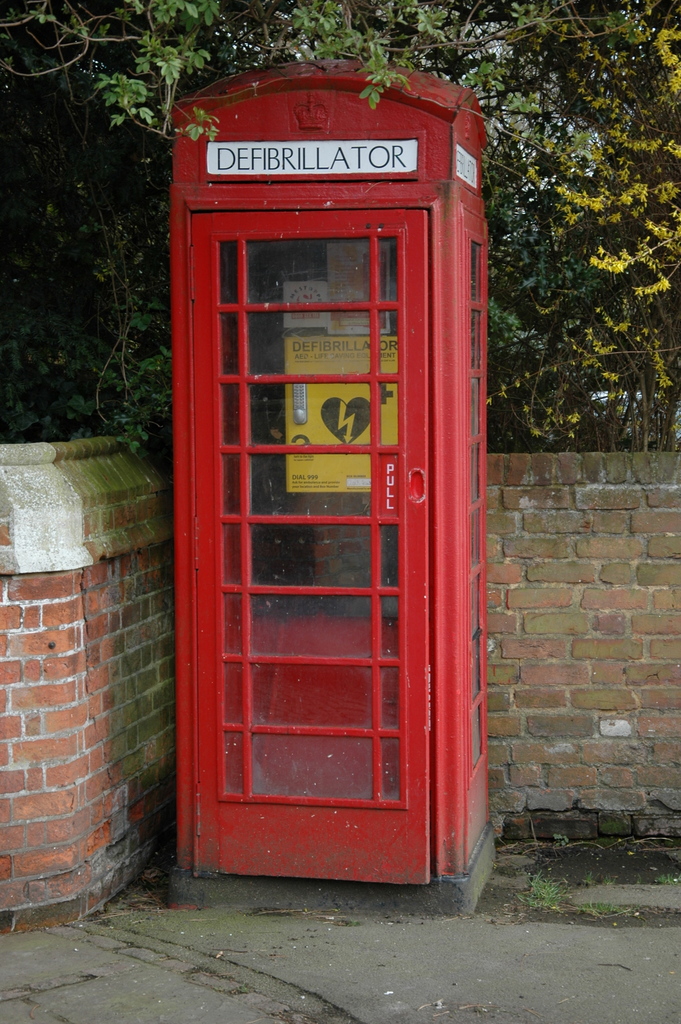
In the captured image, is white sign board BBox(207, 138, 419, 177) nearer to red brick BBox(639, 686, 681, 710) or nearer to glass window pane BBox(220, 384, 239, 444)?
glass window pane BBox(220, 384, 239, 444)

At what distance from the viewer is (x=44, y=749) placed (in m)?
3.64

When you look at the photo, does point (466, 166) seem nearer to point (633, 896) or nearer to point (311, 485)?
point (311, 485)

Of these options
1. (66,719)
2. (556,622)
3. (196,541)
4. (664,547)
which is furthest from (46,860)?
(664,547)

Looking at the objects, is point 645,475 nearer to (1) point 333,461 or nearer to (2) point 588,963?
(1) point 333,461

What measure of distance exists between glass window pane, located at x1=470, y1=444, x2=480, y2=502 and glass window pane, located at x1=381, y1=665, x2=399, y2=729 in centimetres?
73

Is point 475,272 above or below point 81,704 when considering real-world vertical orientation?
above

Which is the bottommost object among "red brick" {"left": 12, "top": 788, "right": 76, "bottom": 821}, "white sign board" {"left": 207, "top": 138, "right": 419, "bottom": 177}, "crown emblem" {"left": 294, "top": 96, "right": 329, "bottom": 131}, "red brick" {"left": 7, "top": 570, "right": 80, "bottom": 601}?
"red brick" {"left": 12, "top": 788, "right": 76, "bottom": 821}

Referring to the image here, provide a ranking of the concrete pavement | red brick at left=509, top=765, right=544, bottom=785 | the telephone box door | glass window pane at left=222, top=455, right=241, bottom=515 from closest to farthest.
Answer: the concrete pavement < the telephone box door < glass window pane at left=222, top=455, right=241, bottom=515 < red brick at left=509, top=765, right=544, bottom=785

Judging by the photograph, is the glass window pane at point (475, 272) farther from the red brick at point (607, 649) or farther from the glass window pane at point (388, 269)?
the red brick at point (607, 649)

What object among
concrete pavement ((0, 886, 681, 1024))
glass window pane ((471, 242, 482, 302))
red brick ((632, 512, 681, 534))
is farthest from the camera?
red brick ((632, 512, 681, 534))

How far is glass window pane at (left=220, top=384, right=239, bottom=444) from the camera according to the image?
376 centimetres

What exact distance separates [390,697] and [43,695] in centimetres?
118

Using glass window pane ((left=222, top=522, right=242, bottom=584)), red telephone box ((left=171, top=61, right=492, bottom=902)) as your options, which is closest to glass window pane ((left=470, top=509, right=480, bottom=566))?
red telephone box ((left=171, top=61, right=492, bottom=902))

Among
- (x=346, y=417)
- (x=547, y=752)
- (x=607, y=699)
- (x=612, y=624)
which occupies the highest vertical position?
(x=346, y=417)
